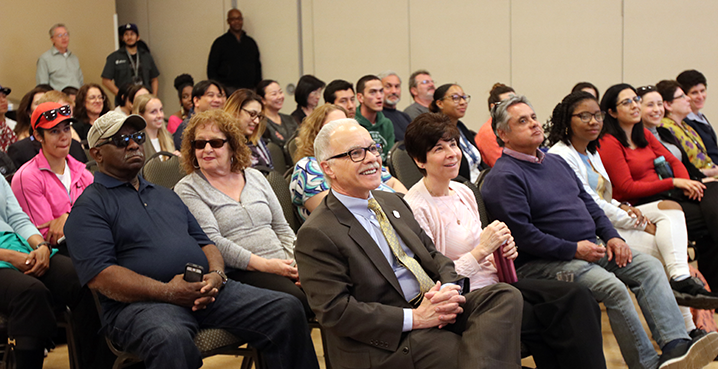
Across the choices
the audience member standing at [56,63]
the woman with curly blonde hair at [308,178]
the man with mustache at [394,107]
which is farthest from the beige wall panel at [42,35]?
the woman with curly blonde hair at [308,178]

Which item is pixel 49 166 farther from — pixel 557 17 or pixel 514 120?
pixel 557 17

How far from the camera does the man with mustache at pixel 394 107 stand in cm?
558

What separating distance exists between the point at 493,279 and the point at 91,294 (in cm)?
159

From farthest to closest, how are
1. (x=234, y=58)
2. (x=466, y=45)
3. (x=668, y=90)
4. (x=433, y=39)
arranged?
(x=234, y=58) < (x=433, y=39) < (x=466, y=45) < (x=668, y=90)

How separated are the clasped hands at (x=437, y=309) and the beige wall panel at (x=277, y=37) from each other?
6.48 metres

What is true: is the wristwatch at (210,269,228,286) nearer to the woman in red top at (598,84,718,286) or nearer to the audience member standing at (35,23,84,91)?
the woman in red top at (598,84,718,286)

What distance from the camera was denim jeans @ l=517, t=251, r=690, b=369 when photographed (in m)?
2.62

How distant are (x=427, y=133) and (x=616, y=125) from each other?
182 cm

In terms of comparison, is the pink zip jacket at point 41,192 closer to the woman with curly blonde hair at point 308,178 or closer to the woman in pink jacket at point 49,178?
the woman in pink jacket at point 49,178

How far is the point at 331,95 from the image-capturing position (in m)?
5.20

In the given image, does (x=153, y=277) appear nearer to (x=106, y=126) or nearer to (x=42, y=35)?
(x=106, y=126)

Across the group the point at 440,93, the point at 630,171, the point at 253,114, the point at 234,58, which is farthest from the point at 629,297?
the point at 234,58

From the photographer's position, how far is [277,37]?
819cm

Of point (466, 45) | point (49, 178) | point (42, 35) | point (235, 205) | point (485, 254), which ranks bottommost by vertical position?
point (485, 254)
